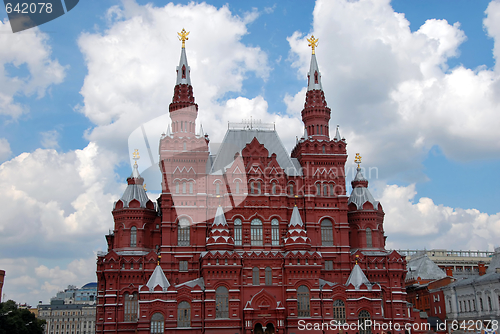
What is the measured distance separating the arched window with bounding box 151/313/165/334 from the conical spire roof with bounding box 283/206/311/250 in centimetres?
1651

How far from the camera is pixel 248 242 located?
206 ft

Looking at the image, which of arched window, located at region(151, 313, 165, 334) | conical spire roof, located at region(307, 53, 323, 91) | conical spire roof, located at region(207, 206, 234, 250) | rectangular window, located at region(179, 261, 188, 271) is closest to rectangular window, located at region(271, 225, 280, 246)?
conical spire roof, located at region(207, 206, 234, 250)

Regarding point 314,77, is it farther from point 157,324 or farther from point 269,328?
point 157,324

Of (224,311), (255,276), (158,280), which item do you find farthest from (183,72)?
(224,311)

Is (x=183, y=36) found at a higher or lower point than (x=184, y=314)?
higher

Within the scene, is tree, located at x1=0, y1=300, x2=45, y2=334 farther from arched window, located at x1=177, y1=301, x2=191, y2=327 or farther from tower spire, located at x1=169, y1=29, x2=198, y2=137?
tower spire, located at x1=169, y1=29, x2=198, y2=137

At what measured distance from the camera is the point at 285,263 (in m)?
59.7

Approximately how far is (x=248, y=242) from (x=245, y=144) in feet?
47.6

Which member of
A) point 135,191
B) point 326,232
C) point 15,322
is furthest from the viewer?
point 15,322

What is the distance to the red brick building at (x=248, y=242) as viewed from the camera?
57.8m

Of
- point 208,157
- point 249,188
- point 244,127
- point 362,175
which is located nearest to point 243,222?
point 249,188

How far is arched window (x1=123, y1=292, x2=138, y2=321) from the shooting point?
59875 millimetres

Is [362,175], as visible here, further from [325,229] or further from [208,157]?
[208,157]

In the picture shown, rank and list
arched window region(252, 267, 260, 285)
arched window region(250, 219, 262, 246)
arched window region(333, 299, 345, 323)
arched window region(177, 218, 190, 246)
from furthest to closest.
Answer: arched window region(250, 219, 262, 246) < arched window region(177, 218, 190, 246) < arched window region(252, 267, 260, 285) < arched window region(333, 299, 345, 323)
